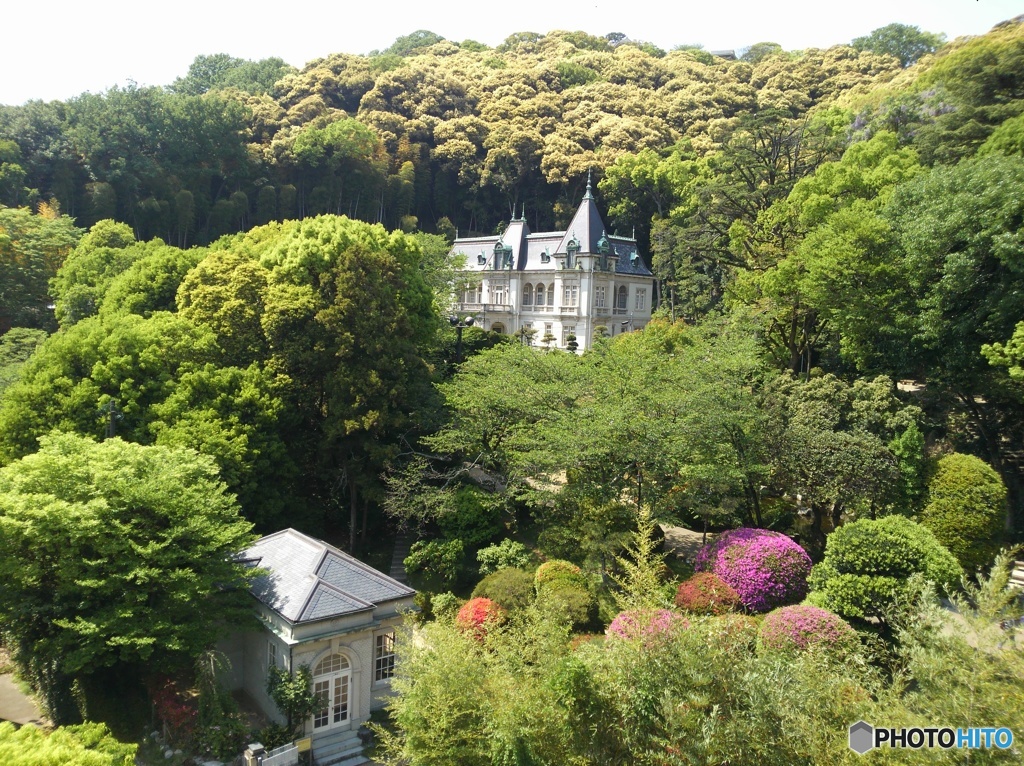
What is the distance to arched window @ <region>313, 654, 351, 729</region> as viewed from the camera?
533 inches

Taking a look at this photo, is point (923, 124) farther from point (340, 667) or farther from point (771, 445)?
point (340, 667)

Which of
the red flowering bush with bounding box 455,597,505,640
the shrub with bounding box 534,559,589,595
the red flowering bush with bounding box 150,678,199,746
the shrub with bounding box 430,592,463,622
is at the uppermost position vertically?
the shrub with bounding box 534,559,589,595

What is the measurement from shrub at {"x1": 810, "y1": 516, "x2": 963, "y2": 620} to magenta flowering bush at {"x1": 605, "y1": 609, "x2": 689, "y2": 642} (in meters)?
7.00

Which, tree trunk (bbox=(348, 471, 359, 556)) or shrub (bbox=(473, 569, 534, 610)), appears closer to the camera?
shrub (bbox=(473, 569, 534, 610))

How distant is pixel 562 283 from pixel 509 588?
31.2 metres

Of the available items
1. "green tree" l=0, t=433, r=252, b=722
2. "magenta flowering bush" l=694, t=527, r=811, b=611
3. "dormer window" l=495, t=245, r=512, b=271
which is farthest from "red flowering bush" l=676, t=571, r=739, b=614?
"dormer window" l=495, t=245, r=512, b=271

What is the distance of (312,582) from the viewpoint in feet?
46.5

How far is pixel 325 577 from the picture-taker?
1452cm

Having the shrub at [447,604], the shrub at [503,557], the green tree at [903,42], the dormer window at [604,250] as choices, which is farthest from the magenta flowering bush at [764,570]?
the green tree at [903,42]

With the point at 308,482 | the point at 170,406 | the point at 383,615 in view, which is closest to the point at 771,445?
the point at 383,615

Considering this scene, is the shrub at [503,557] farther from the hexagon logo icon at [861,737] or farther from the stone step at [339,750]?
the hexagon logo icon at [861,737]

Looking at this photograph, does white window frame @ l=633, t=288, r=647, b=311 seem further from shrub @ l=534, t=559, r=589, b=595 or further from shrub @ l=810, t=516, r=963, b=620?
shrub @ l=810, t=516, r=963, b=620

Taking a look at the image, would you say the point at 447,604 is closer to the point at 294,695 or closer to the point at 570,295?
the point at 294,695

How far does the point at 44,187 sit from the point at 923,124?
54.9m
